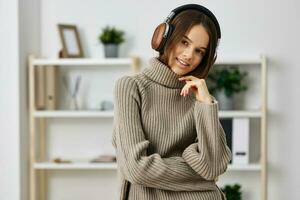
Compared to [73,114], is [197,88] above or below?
above

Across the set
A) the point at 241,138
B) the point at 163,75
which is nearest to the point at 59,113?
the point at 241,138

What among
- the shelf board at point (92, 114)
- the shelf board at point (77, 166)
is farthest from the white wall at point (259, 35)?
the shelf board at point (77, 166)

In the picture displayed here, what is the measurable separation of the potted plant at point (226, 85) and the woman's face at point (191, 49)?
205 centimetres

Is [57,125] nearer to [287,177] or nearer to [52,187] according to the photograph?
[52,187]

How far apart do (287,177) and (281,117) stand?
39 centimetres

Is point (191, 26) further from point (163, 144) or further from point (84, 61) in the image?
point (84, 61)

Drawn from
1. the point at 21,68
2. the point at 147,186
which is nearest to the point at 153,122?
the point at 147,186

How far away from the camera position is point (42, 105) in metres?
3.39

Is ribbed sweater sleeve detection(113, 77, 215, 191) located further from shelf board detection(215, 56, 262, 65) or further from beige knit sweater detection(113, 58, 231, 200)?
shelf board detection(215, 56, 262, 65)

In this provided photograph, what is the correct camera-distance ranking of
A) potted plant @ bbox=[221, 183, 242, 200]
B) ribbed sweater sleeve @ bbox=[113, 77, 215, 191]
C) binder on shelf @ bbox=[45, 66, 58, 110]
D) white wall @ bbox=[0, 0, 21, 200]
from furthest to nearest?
binder on shelf @ bbox=[45, 66, 58, 110] → potted plant @ bbox=[221, 183, 242, 200] → white wall @ bbox=[0, 0, 21, 200] → ribbed sweater sleeve @ bbox=[113, 77, 215, 191]

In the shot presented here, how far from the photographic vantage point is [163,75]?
125 centimetres

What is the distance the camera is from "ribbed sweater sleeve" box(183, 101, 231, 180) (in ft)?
3.92

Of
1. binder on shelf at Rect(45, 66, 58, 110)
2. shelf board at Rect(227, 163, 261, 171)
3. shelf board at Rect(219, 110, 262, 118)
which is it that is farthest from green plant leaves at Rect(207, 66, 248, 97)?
binder on shelf at Rect(45, 66, 58, 110)

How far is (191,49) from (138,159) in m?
0.28
